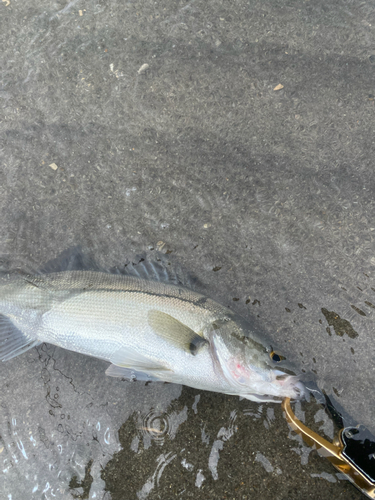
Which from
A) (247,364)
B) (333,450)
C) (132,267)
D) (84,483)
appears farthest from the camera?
(132,267)

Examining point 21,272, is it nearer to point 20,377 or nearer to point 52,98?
point 20,377

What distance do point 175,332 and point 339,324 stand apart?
4.36ft

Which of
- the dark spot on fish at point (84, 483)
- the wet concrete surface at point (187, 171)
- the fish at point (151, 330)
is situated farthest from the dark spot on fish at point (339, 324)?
the dark spot on fish at point (84, 483)

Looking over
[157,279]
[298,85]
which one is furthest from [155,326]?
[298,85]

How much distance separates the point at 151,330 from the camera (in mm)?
2180

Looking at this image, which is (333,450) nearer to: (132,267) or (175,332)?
(175,332)

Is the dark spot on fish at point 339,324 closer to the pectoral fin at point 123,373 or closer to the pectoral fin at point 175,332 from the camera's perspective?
the pectoral fin at point 175,332

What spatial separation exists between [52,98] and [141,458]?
3.00m

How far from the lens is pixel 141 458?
7.86 ft

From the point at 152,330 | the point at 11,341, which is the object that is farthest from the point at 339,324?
the point at 11,341

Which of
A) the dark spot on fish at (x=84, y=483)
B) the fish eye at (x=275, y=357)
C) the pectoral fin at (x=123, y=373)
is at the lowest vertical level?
the dark spot on fish at (x=84, y=483)

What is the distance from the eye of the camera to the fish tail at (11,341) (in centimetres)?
244

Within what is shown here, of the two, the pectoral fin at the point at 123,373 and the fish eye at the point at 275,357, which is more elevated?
the fish eye at the point at 275,357

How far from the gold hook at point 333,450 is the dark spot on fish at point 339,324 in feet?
2.20
